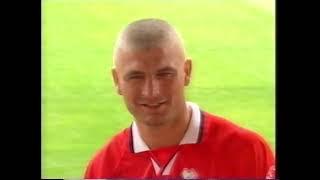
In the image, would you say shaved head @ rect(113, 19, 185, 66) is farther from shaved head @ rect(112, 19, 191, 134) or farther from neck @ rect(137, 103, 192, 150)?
neck @ rect(137, 103, 192, 150)

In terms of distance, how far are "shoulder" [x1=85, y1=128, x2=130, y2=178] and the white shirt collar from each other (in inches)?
1.3

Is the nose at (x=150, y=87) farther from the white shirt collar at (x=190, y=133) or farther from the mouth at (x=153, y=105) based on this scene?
the white shirt collar at (x=190, y=133)

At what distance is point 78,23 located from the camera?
8.04ft

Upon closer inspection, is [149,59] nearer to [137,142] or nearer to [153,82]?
[153,82]

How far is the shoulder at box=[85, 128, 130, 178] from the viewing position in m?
2.43

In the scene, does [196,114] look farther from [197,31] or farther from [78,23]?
[78,23]

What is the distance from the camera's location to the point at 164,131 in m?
2.45

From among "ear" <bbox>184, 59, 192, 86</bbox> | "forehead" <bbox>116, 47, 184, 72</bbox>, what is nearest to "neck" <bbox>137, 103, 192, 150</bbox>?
"ear" <bbox>184, 59, 192, 86</bbox>

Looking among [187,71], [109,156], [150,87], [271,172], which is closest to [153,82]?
[150,87]

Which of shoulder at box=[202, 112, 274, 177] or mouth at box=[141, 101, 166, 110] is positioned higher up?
mouth at box=[141, 101, 166, 110]

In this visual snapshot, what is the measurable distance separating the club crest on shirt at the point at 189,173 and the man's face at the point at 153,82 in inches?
8.9

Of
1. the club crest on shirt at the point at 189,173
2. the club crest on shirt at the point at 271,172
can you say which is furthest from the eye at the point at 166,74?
the club crest on shirt at the point at 271,172

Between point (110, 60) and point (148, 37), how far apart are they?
199 millimetres
